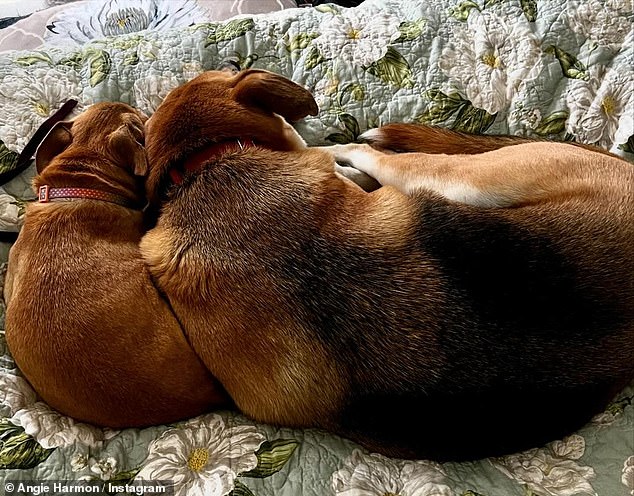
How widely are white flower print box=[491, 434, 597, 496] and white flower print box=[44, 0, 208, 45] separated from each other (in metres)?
1.92

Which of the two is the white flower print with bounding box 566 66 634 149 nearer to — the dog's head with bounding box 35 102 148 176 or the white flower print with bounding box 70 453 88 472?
the dog's head with bounding box 35 102 148 176

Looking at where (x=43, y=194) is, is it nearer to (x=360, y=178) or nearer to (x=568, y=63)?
(x=360, y=178)

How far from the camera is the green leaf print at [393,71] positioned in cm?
204

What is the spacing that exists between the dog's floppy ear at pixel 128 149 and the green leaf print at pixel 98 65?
360 millimetres

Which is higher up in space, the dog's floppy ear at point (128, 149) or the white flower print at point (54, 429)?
the dog's floppy ear at point (128, 149)

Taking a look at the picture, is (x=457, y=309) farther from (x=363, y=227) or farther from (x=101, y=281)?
(x=101, y=281)

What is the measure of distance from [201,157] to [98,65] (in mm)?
603

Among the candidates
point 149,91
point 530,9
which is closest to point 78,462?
point 149,91

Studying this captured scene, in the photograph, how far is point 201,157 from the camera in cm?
166

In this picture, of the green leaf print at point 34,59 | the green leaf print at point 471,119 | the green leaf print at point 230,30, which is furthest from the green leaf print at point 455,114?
the green leaf print at point 34,59

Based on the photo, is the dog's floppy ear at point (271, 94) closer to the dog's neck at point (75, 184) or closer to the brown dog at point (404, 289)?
the brown dog at point (404, 289)

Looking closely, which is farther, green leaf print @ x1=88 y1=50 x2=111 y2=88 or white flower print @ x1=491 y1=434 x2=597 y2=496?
green leaf print @ x1=88 y1=50 x2=111 y2=88

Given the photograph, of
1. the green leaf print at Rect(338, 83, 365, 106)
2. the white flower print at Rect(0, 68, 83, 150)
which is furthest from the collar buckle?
the green leaf print at Rect(338, 83, 365, 106)

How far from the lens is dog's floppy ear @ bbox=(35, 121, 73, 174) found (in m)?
1.73
